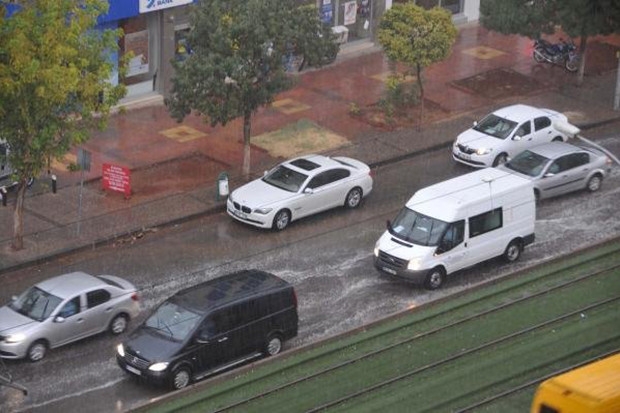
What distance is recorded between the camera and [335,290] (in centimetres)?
3362

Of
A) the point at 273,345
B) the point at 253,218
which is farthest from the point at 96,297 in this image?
the point at 253,218

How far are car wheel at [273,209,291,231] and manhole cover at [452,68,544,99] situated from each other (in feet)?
43.4

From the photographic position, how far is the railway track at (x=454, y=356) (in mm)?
28062

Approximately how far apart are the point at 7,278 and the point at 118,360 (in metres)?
6.19

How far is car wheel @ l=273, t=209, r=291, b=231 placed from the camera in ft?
120

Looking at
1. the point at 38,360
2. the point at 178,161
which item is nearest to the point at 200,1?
the point at 178,161

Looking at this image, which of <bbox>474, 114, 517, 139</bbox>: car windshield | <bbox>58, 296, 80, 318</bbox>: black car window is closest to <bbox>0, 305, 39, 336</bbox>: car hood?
<bbox>58, 296, 80, 318</bbox>: black car window

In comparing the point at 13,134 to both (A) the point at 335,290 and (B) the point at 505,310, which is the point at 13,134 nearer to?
(A) the point at 335,290

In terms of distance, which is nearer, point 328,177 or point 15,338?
point 15,338

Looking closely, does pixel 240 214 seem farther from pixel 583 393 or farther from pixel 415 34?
pixel 583 393

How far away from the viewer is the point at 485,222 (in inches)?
1340

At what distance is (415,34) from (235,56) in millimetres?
7245

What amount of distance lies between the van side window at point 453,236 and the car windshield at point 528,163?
5.57 m

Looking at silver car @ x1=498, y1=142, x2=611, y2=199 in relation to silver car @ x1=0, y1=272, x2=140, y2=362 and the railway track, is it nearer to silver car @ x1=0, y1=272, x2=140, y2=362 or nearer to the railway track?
the railway track
